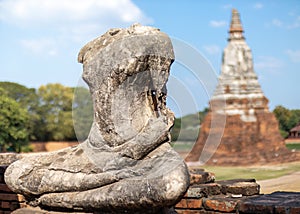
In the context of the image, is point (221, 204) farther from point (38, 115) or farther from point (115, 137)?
point (38, 115)

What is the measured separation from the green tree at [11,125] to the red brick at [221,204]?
73.0ft

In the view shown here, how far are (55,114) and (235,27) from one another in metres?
19.9

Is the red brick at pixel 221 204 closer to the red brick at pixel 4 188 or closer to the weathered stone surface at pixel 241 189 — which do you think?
the weathered stone surface at pixel 241 189

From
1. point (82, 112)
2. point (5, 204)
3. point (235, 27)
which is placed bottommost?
point (5, 204)

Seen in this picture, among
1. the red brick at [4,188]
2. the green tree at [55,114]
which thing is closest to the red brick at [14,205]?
the red brick at [4,188]

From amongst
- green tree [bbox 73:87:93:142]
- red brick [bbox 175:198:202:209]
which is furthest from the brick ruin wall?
green tree [bbox 73:87:93:142]

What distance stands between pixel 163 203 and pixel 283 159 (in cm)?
1460

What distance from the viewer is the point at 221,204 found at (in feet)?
14.1

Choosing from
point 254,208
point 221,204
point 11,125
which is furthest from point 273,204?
point 11,125

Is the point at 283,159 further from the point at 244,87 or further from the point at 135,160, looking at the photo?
the point at 135,160

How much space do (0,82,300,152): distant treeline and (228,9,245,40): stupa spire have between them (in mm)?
3117

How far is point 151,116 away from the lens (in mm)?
4227

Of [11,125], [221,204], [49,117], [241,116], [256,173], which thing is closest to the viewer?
[221,204]

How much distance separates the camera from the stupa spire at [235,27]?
18688 mm
